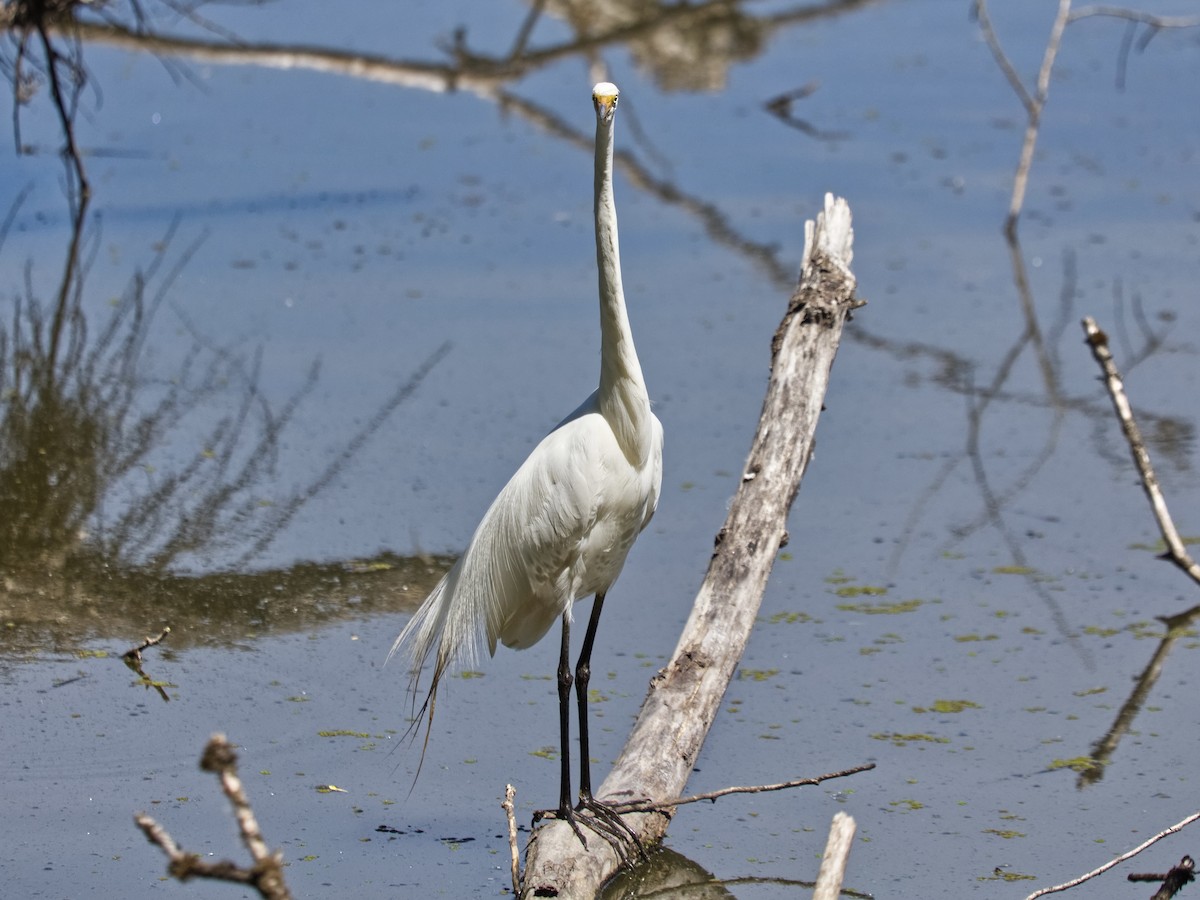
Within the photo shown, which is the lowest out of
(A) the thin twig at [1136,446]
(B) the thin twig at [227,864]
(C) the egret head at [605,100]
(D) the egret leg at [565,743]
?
(D) the egret leg at [565,743]

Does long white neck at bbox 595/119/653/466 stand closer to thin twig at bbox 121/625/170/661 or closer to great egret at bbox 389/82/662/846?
great egret at bbox 389/82/662/846

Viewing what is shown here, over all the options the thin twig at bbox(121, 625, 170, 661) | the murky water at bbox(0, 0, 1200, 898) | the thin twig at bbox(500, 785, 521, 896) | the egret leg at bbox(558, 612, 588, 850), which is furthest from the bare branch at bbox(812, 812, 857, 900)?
the thin twig at bbox(121, 625, 170, 661)

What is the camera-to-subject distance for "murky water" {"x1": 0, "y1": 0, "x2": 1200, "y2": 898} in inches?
143

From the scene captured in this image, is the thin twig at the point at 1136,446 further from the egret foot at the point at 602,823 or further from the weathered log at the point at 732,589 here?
the egret foot at the point at 602,823

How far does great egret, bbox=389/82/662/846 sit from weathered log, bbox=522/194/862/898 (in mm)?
108

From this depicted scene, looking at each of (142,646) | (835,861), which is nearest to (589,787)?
(835,861)

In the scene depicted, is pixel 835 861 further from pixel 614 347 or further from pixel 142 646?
pixel 142 646

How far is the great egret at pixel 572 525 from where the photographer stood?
129 inches

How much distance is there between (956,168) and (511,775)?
5.73m

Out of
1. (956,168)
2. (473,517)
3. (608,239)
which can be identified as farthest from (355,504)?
(956,168)

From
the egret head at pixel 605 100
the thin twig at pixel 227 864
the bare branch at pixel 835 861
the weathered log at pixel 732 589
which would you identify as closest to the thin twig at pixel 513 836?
Answer: the weathered log at pixel 732 589

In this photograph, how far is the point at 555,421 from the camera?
5.70 meters

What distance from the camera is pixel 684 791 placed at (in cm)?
365

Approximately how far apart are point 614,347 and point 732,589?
2.33 feet
